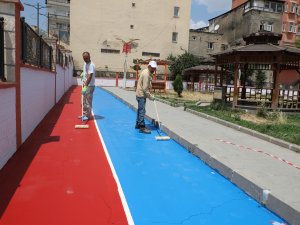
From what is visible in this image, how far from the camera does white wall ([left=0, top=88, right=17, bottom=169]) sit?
514 cm

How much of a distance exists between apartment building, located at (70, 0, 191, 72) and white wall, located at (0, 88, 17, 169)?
37597 mm

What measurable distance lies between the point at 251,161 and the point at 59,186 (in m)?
3.56

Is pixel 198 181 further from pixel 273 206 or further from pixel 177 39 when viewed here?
pixel 177 39

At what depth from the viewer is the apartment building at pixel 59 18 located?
172ft

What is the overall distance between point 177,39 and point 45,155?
42896mm

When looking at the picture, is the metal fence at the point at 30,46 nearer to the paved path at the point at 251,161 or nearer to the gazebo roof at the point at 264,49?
the paved path at the point at 251,161

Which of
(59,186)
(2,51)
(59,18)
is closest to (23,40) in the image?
(2,51)

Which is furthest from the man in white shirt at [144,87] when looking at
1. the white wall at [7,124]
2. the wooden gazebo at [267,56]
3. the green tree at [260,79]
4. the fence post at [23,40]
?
the green tree at [260,79]

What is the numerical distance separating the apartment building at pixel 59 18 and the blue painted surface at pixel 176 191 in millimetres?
47769

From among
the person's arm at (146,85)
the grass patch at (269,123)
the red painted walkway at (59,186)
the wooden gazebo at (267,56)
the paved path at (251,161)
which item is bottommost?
the red painted walkway at (59,186)

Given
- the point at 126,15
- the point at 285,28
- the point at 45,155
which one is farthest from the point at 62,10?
the point at 45,155

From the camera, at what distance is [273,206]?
4.16 metres

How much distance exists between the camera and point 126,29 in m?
44.8

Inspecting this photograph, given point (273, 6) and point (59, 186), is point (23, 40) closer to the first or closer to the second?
point (59, 186)
